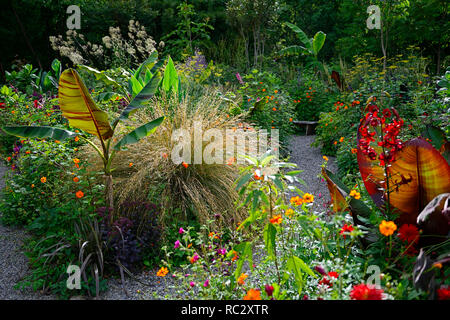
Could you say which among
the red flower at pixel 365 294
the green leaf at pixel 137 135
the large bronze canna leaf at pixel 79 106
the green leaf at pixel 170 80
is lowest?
the red flower at pixel 365 294

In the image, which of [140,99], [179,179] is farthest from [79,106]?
[179,179]

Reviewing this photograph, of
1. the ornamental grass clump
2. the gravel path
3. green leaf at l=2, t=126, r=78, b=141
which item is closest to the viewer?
the gravel path

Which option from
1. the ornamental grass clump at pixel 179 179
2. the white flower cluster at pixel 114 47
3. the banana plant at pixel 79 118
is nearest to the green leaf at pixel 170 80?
the ornamental grass clump at pixel 179 179

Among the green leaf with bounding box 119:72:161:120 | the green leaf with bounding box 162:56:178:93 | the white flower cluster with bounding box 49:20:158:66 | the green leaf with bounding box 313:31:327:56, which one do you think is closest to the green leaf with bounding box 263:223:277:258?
the green leaf with bounding box 119:72:161:120

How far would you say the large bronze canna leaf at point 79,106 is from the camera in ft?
8.66

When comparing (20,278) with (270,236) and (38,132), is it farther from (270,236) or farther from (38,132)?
(270,236)

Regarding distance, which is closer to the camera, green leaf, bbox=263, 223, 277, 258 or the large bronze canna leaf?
green leaf, bbox=263, 223, 277, 258

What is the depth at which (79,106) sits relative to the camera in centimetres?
270

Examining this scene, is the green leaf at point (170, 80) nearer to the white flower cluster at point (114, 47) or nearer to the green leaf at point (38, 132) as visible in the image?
the white flower cluster at point (114, 47)

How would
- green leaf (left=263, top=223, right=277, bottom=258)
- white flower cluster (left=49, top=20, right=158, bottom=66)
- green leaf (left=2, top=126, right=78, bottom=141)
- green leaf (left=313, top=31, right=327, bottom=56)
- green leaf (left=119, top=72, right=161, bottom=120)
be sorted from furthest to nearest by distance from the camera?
green leaf (left=313, top=31, right=327, bottom=56), white flower cluster (left=49, top=20, right=158, bottom=66), green leaf (left=119, top=72, right=161, bottom=120), green leaf (left=2, top=126, right=78, bottom=141), green leaf (left=263, top=223, right=277, bottom=258)

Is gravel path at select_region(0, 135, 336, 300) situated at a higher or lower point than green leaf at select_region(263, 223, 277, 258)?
lower

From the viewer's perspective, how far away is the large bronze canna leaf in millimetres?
2641

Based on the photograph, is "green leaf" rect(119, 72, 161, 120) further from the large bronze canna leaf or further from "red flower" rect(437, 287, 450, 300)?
"red flower" rect(437, 287, 450, 300)
